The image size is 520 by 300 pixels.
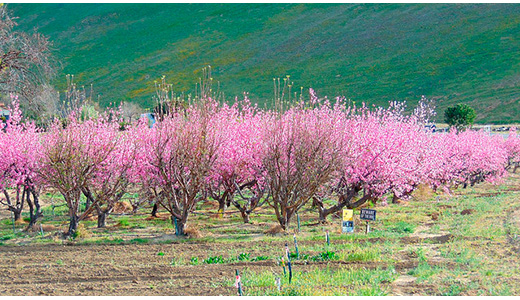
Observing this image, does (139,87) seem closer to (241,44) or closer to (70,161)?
(241,44)

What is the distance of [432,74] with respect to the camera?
86.2 metres

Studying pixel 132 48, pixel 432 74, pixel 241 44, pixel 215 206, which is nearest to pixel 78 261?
pixel 215 206

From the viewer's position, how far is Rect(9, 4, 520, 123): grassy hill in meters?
83.7

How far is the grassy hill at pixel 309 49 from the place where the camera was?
83.7 meters

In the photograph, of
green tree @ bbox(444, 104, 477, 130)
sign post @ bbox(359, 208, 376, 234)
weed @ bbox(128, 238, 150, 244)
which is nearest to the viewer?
sign post @ bbox(359, 208, 376, 234)

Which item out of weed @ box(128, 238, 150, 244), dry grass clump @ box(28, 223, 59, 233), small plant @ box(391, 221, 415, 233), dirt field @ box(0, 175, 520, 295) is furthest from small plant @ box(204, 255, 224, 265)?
dry grass clump @ box(28, 223, 59, 233)

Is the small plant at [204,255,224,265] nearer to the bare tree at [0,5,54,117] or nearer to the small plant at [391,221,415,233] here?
the small plant at [391,221,415,233]

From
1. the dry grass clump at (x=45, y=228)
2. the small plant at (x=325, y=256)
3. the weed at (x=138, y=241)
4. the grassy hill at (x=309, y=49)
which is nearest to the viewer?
the small plant at (x=325, y=256)

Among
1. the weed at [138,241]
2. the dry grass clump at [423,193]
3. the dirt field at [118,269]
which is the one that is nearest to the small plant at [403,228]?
the dirt field at [118,269]

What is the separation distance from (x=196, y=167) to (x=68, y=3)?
533ft

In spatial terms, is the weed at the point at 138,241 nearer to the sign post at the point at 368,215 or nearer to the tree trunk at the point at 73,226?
the tree trunk at the point at 73,226

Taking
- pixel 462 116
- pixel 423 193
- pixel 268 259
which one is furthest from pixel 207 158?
pixel 462 116

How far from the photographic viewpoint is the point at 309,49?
10844cm

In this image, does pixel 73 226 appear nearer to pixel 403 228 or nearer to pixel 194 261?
pixel 194 261
